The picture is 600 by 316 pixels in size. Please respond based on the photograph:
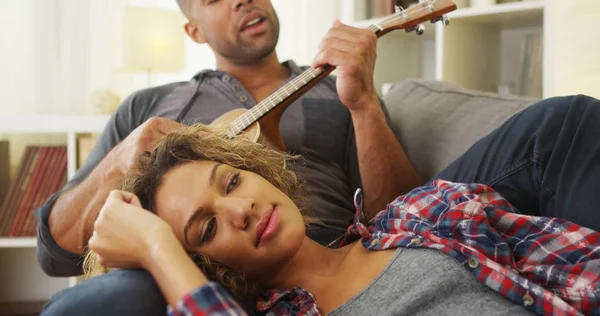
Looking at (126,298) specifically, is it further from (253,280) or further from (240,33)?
(240,33)

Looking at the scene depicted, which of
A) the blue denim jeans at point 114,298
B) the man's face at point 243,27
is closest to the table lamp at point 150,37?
the man's face at point 243,27

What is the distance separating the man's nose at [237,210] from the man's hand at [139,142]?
1.20ft

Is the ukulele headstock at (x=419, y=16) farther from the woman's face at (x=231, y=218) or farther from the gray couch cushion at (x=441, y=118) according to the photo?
the woman's face at (x=231, y=218)

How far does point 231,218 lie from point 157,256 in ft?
0.55

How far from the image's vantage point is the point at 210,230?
99 centimetres

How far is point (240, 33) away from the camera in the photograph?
5.87 ft

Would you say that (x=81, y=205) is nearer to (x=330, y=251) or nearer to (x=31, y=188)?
(x=330, y=251)

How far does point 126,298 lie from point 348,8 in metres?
2.07

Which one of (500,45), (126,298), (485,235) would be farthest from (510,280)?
(500,45)

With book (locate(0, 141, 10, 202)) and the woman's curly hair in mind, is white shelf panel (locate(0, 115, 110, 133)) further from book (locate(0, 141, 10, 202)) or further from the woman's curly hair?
the woman's curly hair

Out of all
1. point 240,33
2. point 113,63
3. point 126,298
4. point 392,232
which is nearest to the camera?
point 126,298

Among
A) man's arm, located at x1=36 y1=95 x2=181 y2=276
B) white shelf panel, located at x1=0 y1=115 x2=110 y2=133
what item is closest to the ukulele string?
man's arm, located at x1=36 y1=95 x2=181 y2=276

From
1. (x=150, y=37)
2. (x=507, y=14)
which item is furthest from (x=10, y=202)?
(x=507, y=14)

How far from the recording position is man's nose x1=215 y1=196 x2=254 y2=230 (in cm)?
98
